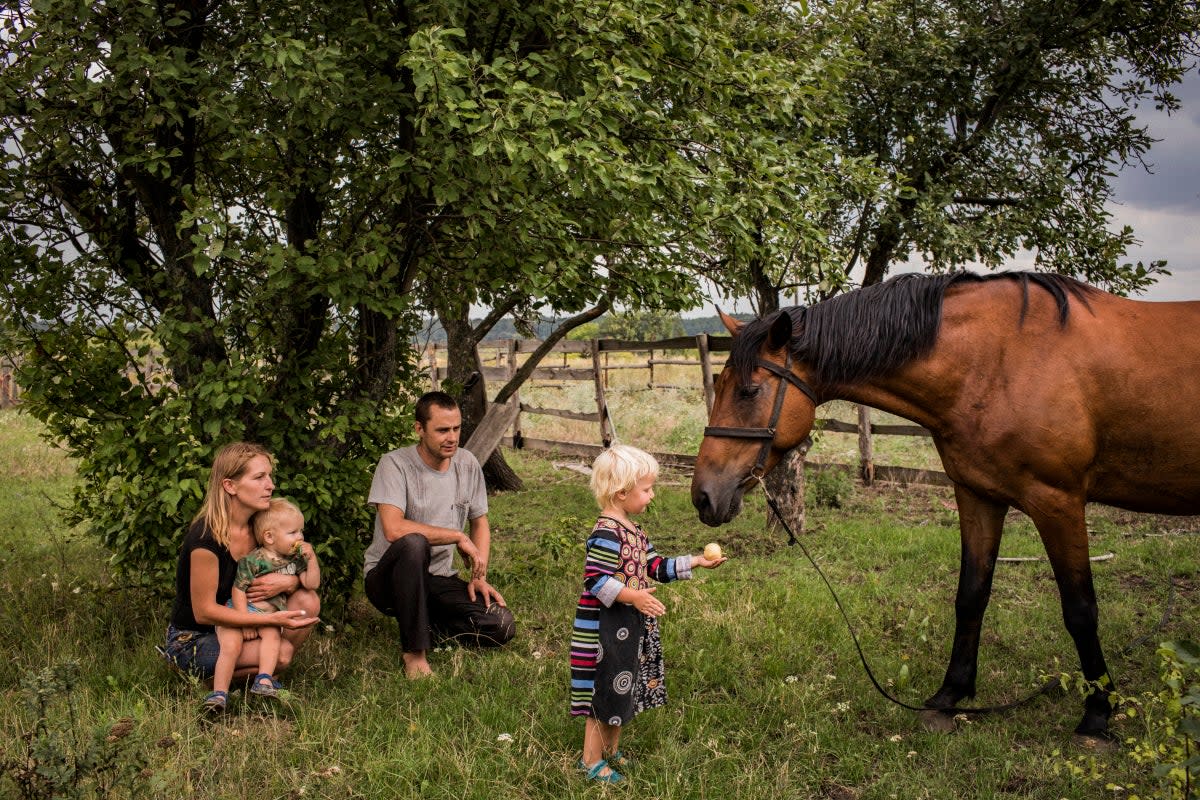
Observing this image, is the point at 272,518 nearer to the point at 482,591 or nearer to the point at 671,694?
the point at 482,591

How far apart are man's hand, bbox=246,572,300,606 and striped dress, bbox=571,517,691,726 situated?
61.1 inches

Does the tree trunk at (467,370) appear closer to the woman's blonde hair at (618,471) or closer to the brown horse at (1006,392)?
the brown horse at (1006,392)

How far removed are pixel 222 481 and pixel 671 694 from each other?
2.29 meters

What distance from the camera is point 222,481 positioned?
12.4 feet

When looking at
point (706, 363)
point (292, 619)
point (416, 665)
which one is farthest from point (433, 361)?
point (292, 619)

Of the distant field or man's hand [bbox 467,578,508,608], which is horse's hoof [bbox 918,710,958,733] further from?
the distant field

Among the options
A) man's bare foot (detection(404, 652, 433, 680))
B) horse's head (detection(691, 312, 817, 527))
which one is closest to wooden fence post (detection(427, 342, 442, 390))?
man's bare foot (detection(404, 652, 433, 680))

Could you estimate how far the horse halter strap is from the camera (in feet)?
12.1

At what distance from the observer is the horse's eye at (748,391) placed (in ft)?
12.3

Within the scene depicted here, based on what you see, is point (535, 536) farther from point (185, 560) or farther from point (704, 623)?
point (185, 560)

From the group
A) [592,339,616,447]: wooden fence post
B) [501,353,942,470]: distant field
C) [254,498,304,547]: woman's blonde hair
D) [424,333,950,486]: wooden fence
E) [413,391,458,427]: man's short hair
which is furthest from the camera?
[501,353,942,470]: distant field

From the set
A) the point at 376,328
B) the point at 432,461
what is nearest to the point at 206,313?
the point at 376,328

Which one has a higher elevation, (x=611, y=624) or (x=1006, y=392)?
(x=1006, y=392)

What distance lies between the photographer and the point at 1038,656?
460 cm
